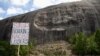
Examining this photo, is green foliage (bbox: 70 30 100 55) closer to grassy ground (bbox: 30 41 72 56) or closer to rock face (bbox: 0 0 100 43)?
grassy ground (bbox: 30 41 72 56)

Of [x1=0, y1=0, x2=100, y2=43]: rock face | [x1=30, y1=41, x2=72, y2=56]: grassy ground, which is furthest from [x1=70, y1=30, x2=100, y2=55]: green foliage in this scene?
[x1=0, y1=0, x2=100, y2=43]: rock face

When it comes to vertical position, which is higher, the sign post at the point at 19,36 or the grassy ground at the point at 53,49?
the sign post at the point at 19,36

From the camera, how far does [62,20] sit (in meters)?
25.2

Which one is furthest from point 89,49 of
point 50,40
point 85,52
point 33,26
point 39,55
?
point 33,26

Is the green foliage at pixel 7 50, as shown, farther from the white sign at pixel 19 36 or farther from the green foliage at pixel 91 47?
the white sign at pixel 19 36

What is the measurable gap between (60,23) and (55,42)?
86.8 inches

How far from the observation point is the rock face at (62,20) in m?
24.3

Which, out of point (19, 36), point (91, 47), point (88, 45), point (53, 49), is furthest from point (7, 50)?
point (19, 36)

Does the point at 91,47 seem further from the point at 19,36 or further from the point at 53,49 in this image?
the point at 19,36

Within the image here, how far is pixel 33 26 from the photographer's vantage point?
25047 mm

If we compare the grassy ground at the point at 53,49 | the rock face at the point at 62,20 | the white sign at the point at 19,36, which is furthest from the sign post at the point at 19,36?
the rock face at the point at 62,20

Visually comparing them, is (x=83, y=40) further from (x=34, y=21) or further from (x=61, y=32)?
(x=34, y=21)

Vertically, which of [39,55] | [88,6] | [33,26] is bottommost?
[39,55]

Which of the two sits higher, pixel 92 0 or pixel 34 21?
pixel 92 0
